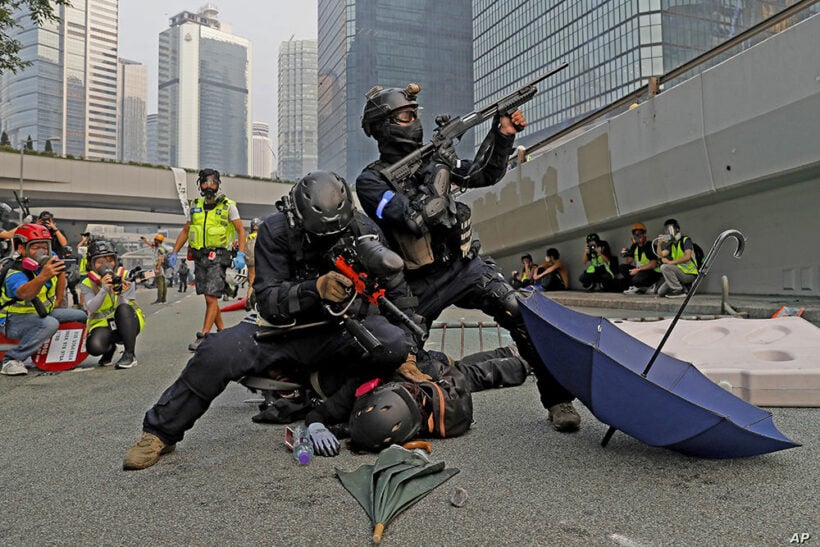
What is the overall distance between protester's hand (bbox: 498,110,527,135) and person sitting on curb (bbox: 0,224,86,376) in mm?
3573

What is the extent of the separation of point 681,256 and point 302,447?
7.95 metres

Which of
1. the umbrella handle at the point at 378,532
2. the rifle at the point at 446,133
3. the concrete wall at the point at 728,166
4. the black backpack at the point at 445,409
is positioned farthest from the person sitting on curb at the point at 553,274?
the umbrella handle at the point at 378,532

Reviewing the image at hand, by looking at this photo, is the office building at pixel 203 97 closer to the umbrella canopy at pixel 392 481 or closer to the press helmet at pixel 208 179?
the press helmet at pixel 208 179

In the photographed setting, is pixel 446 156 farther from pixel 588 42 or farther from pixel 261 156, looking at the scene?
pixel 261 156

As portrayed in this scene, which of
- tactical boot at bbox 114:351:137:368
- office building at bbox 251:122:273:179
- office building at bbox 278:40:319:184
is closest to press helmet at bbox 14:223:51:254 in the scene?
tactical boot at bbox 114:351:137:368

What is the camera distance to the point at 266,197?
37.7 m

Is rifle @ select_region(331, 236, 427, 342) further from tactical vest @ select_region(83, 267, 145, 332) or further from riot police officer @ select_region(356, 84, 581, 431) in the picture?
tactical vest @ select_region(83, 267, 145, 332)

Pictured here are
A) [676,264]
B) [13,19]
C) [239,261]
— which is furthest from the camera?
[13,19]

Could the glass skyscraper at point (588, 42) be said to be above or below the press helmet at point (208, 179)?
above

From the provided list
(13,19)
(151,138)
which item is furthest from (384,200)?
(151,138)

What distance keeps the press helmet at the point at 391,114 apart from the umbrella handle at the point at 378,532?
243 cm

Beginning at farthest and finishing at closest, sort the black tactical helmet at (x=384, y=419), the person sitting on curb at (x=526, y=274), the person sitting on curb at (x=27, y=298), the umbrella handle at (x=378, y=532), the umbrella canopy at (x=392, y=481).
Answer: the person sitting on curb at (x=526, y=274) → the person sitting on curb at (x=27, y=298) → the black tactical helmet at (x=384, y=419) → the umbrella canopy at (x=392, y=481) → the umbrella handle at (x=378, y=532)

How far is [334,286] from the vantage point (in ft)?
8.25

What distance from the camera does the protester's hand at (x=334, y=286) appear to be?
2.51 metres
